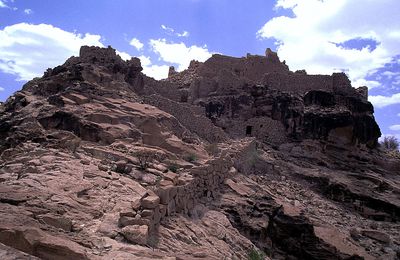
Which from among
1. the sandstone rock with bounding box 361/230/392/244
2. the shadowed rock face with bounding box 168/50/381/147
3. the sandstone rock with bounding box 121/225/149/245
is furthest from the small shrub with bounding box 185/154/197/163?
the shadowed rock face with bounding box 168/50/381/147

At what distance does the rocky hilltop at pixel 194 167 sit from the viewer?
7.46 metres

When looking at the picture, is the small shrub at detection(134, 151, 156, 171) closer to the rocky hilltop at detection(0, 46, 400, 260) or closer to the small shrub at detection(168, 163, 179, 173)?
the rocky hilltop at detection(0, 46, 400, 260)

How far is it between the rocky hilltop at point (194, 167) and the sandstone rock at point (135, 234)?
0.02 m

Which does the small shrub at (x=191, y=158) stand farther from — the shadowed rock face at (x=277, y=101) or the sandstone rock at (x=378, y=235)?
the shadowed rock face at (x=277, y=101)

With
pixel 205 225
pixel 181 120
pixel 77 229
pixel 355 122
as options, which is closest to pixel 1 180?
pixel 77 229

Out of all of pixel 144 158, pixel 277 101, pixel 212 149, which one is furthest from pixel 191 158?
pixel 277 101

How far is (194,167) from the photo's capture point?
41.1 feet

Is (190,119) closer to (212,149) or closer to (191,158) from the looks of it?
(212,149)

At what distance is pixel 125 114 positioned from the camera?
16188mm

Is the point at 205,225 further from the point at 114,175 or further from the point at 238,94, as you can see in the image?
the point at 238,94

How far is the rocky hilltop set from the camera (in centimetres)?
746

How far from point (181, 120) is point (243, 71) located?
33.0 ft

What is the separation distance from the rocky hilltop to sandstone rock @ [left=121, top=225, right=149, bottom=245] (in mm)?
25

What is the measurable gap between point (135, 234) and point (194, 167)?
214 inches
